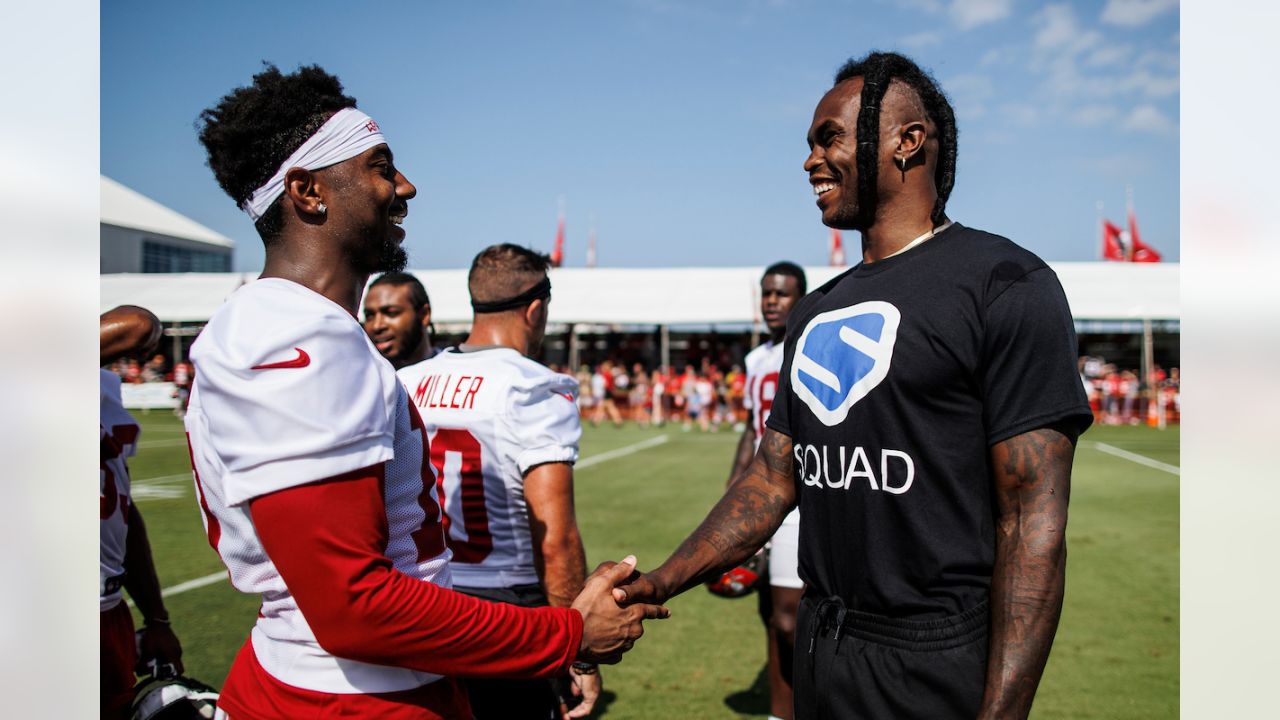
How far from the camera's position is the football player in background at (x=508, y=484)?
3.08 metres

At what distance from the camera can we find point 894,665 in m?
2.10

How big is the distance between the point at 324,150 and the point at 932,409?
1.52m

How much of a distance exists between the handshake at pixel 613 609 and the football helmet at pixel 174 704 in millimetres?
1380

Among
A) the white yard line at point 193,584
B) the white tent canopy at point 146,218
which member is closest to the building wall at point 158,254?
the white tent canopy at point 146,218

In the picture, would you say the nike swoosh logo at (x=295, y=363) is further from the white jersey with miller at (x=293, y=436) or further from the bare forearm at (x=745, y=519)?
the bare forearm at (x=745, y=519)

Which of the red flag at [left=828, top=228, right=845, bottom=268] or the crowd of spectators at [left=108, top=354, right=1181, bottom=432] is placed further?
the red flag at [left=828, top=228, right=845, bottom=268]

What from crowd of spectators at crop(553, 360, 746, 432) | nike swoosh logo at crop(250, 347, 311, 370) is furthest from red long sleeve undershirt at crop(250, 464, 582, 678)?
crowd of spectators at crop(553, 360, 746, 432)

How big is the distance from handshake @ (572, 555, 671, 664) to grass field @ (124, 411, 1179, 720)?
319 centimetres

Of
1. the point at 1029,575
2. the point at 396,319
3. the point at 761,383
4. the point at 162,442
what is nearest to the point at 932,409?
the point at 1029,575

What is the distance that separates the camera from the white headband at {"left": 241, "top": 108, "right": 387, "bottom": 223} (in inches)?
80.8

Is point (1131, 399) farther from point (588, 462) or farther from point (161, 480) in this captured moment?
point (161, 480)

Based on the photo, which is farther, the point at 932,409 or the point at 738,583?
the point at 738,583

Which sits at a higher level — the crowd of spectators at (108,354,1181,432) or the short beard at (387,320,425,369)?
the short beard at (387,320,425,369)

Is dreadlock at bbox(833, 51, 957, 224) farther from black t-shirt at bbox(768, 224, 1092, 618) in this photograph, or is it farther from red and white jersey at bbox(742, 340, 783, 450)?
red and white jersey at bbox(742, 340, 783, 450)
